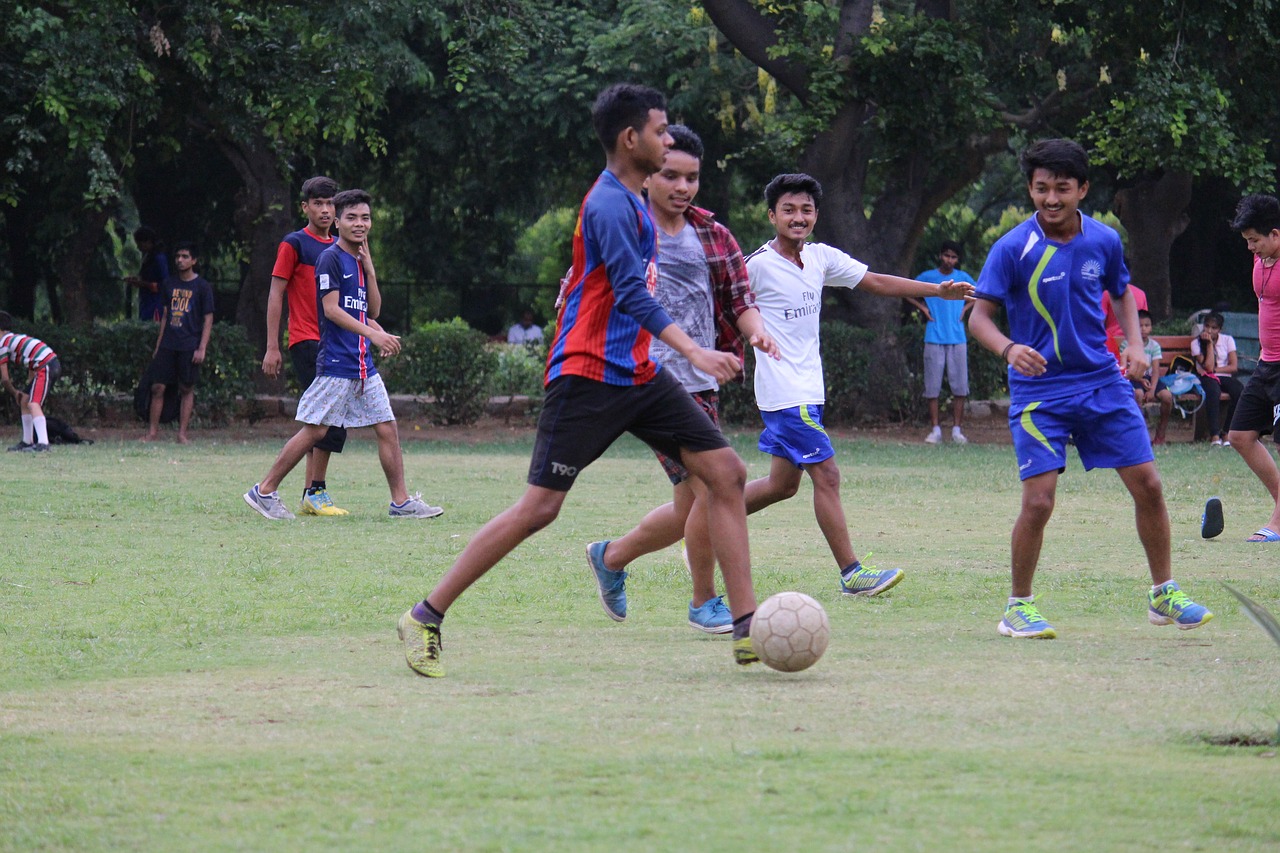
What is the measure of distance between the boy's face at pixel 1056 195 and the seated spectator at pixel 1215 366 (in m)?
13.1

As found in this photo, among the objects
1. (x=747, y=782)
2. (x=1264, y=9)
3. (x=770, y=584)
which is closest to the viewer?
(x=747, y=782)

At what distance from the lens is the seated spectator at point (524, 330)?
31.0 meters

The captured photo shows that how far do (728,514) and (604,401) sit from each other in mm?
601

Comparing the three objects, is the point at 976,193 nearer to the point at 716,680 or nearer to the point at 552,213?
the point at 552,213

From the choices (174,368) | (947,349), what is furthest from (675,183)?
(947,349)

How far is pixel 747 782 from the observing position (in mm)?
3994

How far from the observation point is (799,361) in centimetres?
758

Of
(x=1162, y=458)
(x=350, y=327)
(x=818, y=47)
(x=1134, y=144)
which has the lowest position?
(x=1162, y=458)

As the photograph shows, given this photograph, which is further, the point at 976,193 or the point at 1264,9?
the point at 976,193

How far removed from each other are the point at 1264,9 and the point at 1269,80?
2.28 meters

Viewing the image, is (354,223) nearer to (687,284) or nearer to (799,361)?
(799,361)

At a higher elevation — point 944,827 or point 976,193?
point 976,193

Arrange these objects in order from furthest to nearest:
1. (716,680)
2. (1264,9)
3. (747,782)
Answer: (1264,9)
(716,680)
(747,782)

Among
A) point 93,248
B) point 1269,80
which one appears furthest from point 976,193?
point 93,248
